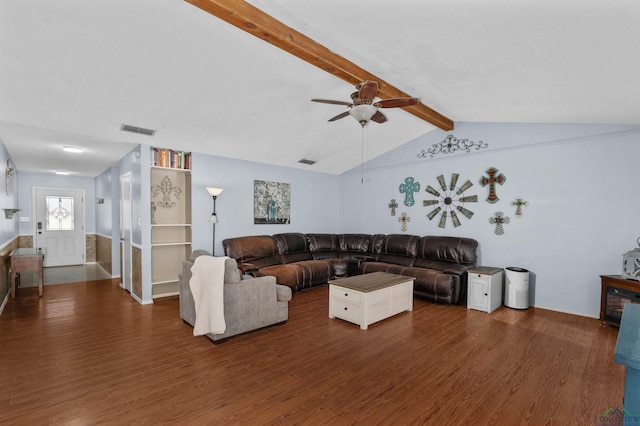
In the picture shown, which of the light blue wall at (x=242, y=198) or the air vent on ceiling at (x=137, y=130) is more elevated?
the air vent on ceiling at (x=137, y=130)

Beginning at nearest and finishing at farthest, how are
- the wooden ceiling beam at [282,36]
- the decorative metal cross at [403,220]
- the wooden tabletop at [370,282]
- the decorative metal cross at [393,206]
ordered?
the wooden ceiling beam at [282,36] → the wooden tabletop at [370,282] → the decorative metal cross at [403,220] → the decorative metal cross at [393,206]

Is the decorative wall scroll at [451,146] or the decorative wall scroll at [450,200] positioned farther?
the decorative wall scroll at [450,200]

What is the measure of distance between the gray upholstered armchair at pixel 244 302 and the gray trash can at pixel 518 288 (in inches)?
130

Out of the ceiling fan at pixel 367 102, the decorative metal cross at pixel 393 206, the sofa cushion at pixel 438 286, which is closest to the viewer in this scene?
the ceiling fan at pixel 367 102

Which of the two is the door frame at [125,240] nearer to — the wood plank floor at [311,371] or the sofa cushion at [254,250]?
the wood plank floor at [311,371]

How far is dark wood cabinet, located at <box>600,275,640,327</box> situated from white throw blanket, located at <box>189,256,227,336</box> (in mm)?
4554

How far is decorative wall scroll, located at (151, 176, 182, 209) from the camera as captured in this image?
499 cm

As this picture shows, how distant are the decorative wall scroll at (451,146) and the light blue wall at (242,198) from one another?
2.52 m

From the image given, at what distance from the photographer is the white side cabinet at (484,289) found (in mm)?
4266

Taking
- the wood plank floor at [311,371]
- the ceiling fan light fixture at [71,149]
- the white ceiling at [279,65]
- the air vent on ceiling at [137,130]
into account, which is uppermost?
the white ceiling at [279,65]

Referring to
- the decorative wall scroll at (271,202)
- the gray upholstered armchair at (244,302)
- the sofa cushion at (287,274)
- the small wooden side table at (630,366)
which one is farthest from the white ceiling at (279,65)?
the sofa cushion at (287,274)

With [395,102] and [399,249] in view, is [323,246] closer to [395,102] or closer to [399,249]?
[399,249]

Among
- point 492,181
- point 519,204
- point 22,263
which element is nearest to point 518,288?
point 519,204

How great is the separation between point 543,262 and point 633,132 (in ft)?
6.51
